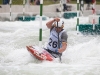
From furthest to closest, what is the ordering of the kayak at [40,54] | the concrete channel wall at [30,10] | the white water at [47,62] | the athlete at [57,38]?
the concrete channel wall at [30,10], the athlete at [57,38], the kayak at [40,54], the white water at [47,62]

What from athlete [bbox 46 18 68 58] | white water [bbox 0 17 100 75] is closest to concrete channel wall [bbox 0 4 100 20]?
white water [bbox 0 17 100 75]

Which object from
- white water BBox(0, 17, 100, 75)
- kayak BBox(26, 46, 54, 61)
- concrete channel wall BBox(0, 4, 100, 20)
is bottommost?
white water BBox(0, 17, 100, 75)

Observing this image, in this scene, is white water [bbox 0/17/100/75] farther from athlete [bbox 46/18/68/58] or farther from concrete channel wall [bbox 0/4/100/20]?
concrete channel wall [bbox 0/4/100/20]

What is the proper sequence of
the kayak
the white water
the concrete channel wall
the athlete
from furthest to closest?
the concrete channel wall < the athlete < the kayak < the white water

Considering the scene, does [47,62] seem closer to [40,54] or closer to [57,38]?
[40,54]

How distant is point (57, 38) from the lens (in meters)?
8.20

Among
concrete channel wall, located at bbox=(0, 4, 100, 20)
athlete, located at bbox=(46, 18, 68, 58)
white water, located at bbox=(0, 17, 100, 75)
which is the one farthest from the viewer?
concrete channel wall, located at bbox=(0, 4, 100, 20)

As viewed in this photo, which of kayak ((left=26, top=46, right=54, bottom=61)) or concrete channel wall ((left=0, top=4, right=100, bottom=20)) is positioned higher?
concrete channel wall ((left=0, top=4, right=100, bottom=20))

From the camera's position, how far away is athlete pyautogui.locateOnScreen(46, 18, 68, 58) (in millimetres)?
7914

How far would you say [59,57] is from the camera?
798 centimetres

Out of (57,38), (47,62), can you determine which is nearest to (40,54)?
(47,62)

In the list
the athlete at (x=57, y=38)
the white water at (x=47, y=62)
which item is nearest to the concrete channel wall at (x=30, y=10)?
the white water at (x=47, y=62)

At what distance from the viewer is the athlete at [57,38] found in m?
7.91

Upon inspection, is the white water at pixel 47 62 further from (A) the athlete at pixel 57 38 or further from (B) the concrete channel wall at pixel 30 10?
(B) the concrete channel wall at pixel 30 10
